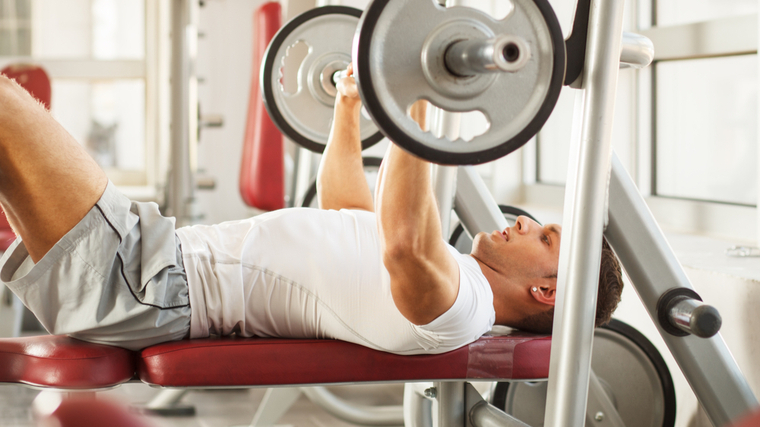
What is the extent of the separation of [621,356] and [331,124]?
868 millimetres

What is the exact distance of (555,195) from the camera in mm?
2680

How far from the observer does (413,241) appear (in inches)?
39.4

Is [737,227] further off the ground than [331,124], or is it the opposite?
[331,124]

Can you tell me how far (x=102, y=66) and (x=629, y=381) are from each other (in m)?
3.51

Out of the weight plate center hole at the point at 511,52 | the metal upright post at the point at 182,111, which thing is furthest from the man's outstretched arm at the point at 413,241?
the metal upright post at the point at 182,111

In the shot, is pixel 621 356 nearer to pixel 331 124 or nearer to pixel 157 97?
pixel 331 124

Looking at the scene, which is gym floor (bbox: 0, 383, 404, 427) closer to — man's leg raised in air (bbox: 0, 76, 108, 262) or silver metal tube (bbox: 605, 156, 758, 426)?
man's leg raised in air (bbox: 0, 76, 108, 262)

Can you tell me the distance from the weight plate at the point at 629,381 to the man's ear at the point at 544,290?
0.73ft

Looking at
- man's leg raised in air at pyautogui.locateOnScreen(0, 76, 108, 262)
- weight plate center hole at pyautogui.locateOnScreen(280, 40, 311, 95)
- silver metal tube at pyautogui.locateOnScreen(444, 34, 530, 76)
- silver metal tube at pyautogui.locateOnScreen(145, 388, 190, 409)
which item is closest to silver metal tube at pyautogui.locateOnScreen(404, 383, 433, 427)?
man's leg raised in air at pyautogui.locateOnScreen(0, 76, 108, 262)

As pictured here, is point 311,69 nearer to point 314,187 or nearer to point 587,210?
point 314,187

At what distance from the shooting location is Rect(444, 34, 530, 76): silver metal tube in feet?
2.33

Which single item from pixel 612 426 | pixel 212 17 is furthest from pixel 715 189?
pixel 212 17

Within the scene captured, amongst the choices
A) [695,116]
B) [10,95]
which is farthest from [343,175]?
[695,116]

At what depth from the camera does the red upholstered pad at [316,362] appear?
1.06m
